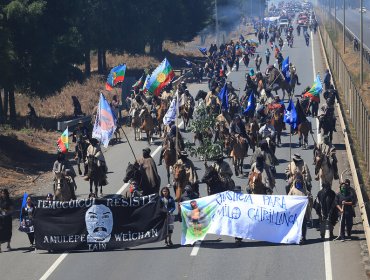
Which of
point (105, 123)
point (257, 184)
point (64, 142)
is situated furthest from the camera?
point (64, 142)

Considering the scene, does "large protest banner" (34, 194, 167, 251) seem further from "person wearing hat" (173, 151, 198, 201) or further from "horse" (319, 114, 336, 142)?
"horse" (319, 114, 336, 142)

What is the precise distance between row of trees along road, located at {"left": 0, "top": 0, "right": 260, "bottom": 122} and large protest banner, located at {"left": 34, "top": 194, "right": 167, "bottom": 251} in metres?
19.2

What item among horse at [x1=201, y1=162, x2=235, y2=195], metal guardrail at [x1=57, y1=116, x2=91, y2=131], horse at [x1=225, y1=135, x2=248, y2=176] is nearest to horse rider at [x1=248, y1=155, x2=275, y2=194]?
horse at [x1=201, y1=162, x2=235, y2=195]

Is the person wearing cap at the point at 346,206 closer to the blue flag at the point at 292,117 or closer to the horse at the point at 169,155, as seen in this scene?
the horse at the point at 169,155

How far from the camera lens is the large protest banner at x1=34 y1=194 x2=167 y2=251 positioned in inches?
933

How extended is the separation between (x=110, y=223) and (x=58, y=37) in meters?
29.9

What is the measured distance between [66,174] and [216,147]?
8070 mm

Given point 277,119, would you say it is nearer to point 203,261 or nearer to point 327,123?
point 327,123

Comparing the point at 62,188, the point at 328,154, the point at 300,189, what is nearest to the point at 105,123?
the point at 62,188

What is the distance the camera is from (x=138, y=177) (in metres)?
26.9

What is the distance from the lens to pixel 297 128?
36.6m

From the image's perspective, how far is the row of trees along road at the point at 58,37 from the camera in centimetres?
4738

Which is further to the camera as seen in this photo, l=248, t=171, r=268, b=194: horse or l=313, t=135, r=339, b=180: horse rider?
l=313, t=135, r=339, b=180: horse rider

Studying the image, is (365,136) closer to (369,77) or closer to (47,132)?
(47,132)
